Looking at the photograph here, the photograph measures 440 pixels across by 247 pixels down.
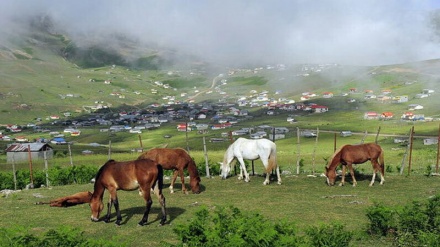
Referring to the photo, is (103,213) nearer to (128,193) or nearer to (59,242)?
(128,193)

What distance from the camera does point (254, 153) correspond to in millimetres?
23312

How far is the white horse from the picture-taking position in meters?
22.8

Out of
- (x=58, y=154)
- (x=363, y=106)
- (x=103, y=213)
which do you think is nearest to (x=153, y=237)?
(x=103, y=213)

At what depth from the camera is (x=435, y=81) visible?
19950 centimetres

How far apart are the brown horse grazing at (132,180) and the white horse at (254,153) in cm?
909

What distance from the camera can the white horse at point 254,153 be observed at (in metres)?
22.8

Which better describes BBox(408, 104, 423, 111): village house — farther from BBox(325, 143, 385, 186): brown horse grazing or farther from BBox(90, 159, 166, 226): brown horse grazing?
BBox(90, 159, 166, 226): brown horse grazing

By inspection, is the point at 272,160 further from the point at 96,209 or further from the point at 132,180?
the point at 96,209

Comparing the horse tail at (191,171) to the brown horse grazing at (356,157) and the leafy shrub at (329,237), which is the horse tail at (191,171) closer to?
the brown horse grazing at (356,157)

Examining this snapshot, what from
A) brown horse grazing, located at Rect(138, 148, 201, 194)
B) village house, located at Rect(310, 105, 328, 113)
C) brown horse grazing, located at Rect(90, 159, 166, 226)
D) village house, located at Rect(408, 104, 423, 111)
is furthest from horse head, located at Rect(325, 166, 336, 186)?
village house, located at Rect(310, 105, 328, 113)

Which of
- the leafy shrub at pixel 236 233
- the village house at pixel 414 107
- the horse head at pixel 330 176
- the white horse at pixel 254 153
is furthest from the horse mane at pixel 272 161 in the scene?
the village house at pixel 414 107

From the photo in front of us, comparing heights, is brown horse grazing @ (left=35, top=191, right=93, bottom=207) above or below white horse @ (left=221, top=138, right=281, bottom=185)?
below

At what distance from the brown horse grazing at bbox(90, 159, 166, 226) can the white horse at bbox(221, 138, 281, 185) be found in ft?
29.8

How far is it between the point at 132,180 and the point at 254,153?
9.83 m
